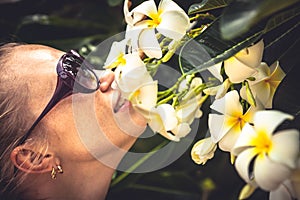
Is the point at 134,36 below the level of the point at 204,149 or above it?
above

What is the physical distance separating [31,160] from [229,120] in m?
0.31

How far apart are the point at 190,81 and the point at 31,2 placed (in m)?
0.62

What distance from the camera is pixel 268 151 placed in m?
0.53

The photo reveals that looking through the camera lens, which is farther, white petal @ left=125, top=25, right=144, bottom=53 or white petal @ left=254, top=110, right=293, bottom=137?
white petal @ left=125, top=25, right=144, bottom=53

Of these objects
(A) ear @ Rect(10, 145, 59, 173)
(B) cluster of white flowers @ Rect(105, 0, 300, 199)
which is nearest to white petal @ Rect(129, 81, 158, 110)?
(B) cluster of white flowers @ Rect(105, 0, 300, 199)

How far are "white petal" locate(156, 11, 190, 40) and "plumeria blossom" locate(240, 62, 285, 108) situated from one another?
0.09 m

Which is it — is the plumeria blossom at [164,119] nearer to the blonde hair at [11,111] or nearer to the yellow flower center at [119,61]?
the yellow flower center at [119,61]

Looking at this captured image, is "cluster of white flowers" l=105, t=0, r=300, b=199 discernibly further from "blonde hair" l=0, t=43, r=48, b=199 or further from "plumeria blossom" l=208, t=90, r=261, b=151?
"blonde hair" l=0, t=43, r=48, b=199

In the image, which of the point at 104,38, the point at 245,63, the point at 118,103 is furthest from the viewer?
the point at 104,38

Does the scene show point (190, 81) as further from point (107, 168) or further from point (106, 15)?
point (106, 15)

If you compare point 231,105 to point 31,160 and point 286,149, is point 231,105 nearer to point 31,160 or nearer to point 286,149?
point 286,149

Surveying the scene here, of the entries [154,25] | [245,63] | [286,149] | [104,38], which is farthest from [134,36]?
[104,38]

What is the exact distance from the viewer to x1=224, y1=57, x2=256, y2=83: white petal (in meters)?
0.63

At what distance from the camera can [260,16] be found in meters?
0.54
